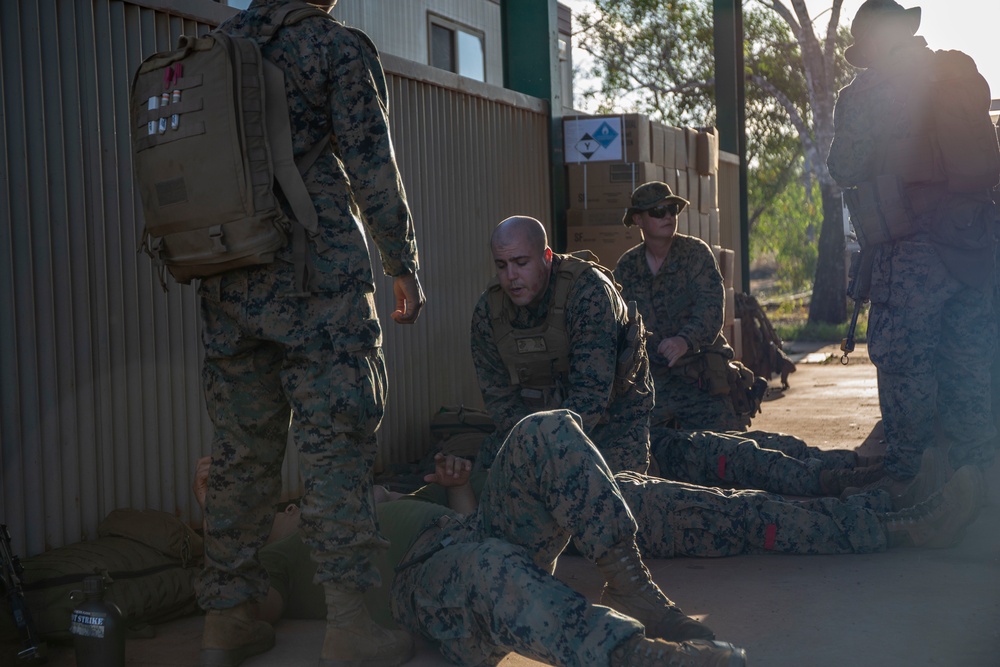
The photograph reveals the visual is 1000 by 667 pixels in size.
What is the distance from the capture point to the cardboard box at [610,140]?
782cm

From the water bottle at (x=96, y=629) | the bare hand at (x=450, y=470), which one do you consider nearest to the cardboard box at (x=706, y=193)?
the bare hand at (x=450, y=470)

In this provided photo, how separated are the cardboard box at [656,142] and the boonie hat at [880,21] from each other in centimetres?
272

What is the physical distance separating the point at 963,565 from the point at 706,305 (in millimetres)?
2656

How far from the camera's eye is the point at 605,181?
310 inches

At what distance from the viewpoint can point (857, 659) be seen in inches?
120

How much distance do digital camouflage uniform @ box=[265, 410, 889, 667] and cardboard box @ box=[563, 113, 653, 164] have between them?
15.5ft

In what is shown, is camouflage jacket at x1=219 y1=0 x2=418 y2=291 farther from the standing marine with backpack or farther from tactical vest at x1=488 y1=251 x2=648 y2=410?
tactical vest at x1=488 y1=251 x2=648 y2=410

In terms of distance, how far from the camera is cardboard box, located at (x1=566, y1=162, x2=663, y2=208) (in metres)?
7.81

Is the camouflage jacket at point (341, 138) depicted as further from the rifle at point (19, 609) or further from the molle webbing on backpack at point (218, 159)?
the rifle at point (19, 609)

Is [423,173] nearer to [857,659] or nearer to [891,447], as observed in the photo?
[891,447]

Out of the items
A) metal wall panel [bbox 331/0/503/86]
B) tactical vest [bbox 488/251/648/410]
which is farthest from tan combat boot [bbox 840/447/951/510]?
metal wall panel [bbox 331/0/503/86]

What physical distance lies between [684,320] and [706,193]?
324 centimetres

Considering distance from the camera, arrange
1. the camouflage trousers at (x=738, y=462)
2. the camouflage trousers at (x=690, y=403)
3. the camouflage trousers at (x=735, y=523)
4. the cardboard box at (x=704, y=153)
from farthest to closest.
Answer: the cardboard box at (x=704, y=153) → the camouflage trousers at (x=690, y=403) → the camouflage trousers at (x=738, y=462) → the camouflage trousers at (x=735, y=523)

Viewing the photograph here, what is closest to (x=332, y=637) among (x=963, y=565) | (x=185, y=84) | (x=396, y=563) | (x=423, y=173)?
(x=396, y=563)
